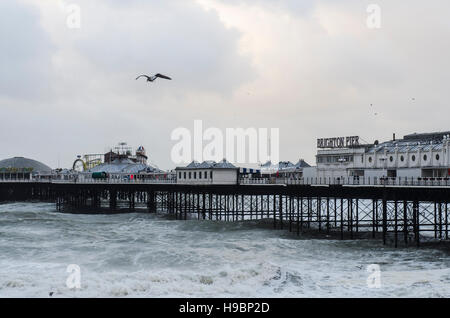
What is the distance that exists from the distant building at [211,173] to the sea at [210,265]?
57.4 feet

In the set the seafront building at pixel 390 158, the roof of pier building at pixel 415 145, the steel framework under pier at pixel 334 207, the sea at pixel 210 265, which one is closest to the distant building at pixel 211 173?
the steel framework under pier at pixel 334 207

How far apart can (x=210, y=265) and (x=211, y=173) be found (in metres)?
38.6

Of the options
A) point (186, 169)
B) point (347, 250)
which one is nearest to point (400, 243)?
point (347, 250)

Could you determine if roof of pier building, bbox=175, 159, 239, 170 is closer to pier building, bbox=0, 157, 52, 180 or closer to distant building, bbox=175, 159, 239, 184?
distant building, bbox=175, 159, 239, 184

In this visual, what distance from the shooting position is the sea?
29.3 metres

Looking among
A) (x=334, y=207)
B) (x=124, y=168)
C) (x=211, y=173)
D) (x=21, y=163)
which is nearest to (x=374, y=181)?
(x=334, y=207)

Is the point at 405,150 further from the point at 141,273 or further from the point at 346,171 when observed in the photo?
the point at 141,273

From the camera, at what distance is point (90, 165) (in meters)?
172

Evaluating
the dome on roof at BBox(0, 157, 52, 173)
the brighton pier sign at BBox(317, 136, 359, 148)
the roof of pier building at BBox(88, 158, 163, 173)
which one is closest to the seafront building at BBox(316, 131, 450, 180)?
the brighton pier sign at BBox(317, 136, 359, 148)

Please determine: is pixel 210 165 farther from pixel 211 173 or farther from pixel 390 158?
pixel 390 158

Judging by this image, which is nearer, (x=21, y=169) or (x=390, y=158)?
(x=390, y=158)

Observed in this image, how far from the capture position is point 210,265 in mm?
36250

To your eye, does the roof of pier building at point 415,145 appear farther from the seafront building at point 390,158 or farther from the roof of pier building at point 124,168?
the roof of pier building at point 124,168
